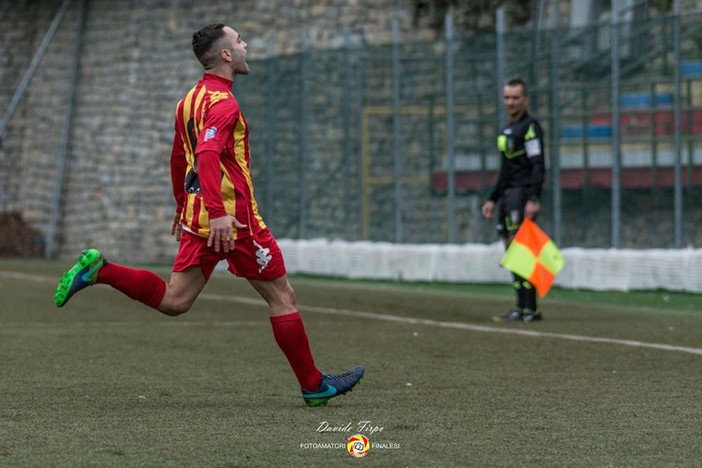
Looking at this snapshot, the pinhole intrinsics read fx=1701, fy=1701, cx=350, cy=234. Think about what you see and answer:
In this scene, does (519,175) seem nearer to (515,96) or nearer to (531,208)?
(531,208)

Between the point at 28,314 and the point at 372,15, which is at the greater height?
the point at 372,15

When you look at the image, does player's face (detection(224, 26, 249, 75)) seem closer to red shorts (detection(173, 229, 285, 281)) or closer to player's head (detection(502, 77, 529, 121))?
red shorts (detection(173, 229, 285, 281))

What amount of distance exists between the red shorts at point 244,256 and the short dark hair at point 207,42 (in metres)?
0.84

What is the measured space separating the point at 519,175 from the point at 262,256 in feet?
22.9

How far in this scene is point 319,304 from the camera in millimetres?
17188

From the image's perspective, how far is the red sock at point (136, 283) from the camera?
26.9 ft

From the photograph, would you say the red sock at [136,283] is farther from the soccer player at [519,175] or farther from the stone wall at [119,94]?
the stone wall at [119,94]

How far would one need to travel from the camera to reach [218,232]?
25.7 feet

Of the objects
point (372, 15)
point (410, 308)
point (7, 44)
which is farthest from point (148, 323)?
point (7, 44)

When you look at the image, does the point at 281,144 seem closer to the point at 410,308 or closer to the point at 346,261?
the point at 346,261

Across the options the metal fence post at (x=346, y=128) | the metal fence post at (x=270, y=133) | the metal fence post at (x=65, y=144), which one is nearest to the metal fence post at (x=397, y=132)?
the metal fence post at (x=346, y=128)

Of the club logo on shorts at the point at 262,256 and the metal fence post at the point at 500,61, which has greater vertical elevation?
the metal fence post at the point at 500,61

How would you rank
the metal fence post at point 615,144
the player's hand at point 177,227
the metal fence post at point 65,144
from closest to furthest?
the player's hand at point 177,227
the metal fence post at point 615,144
the metal fence post at point 65,144

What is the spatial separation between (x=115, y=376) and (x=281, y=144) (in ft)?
50.7
